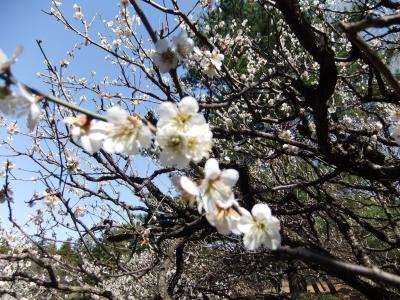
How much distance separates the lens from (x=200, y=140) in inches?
42.9

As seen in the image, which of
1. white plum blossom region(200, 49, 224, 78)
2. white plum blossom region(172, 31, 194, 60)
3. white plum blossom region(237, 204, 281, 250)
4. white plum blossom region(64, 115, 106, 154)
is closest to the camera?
white plum blossom region(64, 115, 106, 154)

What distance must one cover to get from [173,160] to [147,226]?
2.40 meters

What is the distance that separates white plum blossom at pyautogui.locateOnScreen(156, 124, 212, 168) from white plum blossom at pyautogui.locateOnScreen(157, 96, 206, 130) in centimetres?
2

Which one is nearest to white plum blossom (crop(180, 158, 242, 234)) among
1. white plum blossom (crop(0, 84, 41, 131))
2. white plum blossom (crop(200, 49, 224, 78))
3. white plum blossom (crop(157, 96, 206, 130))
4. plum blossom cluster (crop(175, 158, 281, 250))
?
plum blossom cluster (crop(175, 158, 281, 250))

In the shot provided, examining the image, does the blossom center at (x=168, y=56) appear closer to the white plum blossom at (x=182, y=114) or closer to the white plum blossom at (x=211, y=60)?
the white plum blossom at (x=182, y=114)

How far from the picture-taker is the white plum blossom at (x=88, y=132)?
1079 mm

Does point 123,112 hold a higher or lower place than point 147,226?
lower

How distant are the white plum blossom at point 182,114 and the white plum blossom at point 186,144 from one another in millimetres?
21

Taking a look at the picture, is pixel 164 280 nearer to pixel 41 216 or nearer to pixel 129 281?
pixel 41 216

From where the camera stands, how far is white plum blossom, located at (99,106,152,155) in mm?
1110

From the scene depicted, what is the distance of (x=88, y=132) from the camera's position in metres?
1.09

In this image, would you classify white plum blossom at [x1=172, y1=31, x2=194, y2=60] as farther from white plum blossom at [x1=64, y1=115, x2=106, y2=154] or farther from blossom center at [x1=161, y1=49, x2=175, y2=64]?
white plum blossom at [x1=64, y1=115, x2=106, y2=154]

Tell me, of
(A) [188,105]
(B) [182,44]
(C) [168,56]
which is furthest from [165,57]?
(A) [188,105]

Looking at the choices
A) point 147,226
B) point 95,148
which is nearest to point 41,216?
point 147,226
